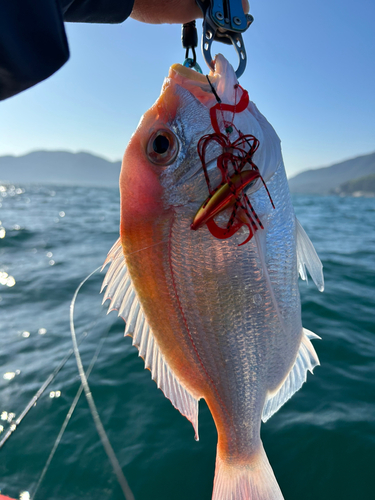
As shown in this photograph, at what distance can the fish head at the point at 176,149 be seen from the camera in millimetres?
1369

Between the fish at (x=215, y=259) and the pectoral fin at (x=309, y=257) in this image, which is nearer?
the fish at (x=215, y=259)

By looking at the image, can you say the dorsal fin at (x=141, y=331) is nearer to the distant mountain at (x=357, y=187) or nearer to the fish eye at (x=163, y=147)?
the fish eye at (x=163, y=147)

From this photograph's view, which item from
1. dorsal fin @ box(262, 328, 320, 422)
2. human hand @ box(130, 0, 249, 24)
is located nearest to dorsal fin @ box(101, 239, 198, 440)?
dorsal fin @ box(262, 328, 320, 422)

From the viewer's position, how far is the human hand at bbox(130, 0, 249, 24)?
1.65m

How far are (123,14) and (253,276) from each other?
137cm

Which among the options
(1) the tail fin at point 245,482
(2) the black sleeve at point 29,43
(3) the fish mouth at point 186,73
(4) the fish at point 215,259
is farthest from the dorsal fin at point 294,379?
(2) the black sleeve at point 29,43

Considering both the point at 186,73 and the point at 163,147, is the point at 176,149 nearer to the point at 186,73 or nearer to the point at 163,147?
the point at 163,147

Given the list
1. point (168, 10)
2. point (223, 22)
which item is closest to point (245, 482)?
point (223, 22)

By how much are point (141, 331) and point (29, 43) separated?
128 centimetres

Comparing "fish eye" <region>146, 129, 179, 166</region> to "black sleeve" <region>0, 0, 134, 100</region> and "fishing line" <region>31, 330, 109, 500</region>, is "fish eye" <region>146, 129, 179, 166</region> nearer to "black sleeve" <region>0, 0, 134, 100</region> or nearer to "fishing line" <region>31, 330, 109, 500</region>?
"black sleeve" <region>0, 0, 134, 100</region>

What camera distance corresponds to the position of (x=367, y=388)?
338 cm

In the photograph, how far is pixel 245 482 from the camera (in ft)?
5.37

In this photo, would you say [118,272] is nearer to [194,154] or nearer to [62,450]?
[194,154]

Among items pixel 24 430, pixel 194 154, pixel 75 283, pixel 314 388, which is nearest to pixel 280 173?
pixel 194 154
